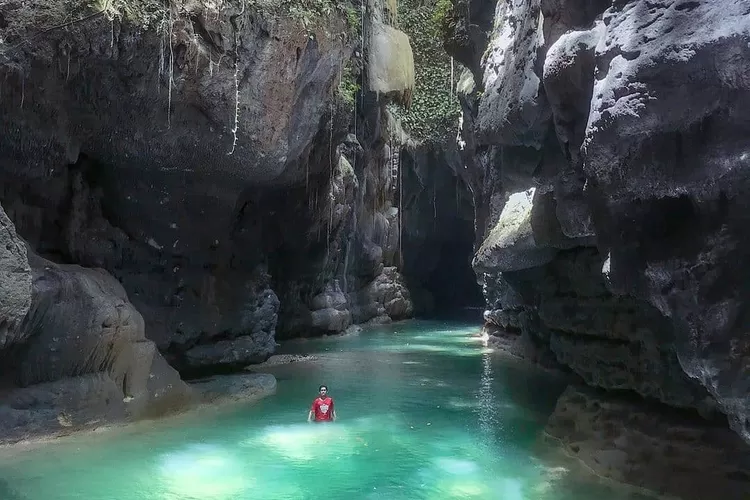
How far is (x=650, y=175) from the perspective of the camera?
16.6ft

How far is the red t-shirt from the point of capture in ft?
32.1

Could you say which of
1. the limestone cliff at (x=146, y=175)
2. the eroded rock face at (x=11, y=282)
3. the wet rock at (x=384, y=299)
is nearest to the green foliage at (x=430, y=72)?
the wet rock at (x=384, y=299)

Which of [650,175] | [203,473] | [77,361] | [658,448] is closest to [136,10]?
[77,361]

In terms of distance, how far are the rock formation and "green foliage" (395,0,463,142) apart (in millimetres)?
16029

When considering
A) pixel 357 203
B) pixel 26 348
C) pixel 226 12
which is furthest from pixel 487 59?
pixel 357 203

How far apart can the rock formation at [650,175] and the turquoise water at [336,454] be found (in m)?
1.19

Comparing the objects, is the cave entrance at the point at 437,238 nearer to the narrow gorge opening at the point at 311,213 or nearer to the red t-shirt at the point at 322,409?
the narrow gorge opening at the point at 311,213

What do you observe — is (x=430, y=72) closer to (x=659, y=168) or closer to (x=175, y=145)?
(x=175, y=145)

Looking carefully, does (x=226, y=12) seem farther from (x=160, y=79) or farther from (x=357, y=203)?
(x=357, y=203)

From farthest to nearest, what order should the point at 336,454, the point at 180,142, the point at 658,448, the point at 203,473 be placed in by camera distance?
the point at 180,142 → the point at 336,454 → the point at 203,473 → the point at 658,448

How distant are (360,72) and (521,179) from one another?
732 cm

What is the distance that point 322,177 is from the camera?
16.2m

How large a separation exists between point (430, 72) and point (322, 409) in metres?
18.2

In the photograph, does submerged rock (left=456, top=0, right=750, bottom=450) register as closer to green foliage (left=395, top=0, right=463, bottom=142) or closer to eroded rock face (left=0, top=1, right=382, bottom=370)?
eroded rock face (left=0, top=1, right=382, bottom=370)
